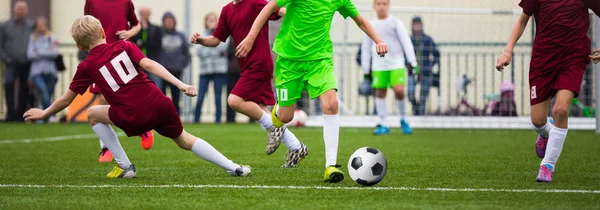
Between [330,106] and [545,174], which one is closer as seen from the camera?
[545,174]

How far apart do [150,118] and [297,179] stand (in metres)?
1.18

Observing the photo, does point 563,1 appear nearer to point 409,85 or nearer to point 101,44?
point 101,44

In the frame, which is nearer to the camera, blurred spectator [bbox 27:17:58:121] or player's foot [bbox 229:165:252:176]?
player's foot [bbox 229:165:252:176]

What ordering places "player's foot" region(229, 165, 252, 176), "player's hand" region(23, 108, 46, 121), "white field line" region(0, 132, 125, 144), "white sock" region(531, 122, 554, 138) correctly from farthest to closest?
"white field line" region(0, 132, 125, 144), "white sock" region(531, 122, 554, 138), "player's foot" region(229, 165, 252, 176), "player's hand" region(23, 108, 46, 121)

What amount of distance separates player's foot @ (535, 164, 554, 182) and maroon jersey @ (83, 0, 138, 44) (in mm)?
4266

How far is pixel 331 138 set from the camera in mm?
7074

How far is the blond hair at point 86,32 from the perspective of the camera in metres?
Result: 6.73

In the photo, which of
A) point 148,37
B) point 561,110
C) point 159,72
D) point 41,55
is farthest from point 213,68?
point 561,110

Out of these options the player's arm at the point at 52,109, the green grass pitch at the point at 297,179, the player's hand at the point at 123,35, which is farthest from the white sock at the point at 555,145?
the player's hand at the point at 123,35

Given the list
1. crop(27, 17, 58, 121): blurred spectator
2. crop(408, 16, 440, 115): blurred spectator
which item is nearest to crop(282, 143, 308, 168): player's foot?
crop(408, 16, 440, 115): blurred spectator

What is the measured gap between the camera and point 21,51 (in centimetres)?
1834

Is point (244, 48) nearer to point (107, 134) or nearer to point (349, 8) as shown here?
point (349, 8)

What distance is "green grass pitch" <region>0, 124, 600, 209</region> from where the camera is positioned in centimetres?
569

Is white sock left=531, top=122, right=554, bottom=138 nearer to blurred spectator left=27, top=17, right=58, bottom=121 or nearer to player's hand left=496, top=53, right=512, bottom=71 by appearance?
player's hand left=496, top=53, right=512, bottom=71
